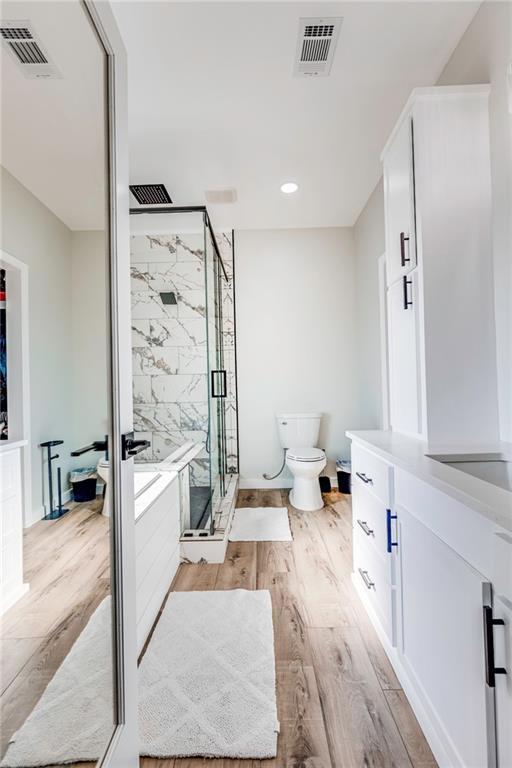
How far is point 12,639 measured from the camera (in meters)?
0.58

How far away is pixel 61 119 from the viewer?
0.84 m

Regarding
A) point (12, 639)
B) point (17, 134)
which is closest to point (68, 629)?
point (12, 639)

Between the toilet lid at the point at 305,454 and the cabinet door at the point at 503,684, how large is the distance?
2393mm

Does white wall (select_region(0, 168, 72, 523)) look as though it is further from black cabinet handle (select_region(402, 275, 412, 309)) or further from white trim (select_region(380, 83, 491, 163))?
white trim (select_region(380, 83, 491, 163))

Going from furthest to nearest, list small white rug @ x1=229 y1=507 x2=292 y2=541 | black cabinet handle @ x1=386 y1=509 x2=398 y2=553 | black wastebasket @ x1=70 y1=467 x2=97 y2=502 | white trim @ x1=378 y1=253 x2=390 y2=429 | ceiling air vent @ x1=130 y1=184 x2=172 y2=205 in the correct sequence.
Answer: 1. white trim @ x1=378 y1=253 x2=390 y2=429
2. ceiling air vent @ x1=130 y1=184 x2=172 y2=205
3. small white rug @ x1=229 y1=507 x2=292 y2=541
4. black cabinet handle @ x1=386 y1=509 x2=398 y2=553
5. black wastebasket @ x1=70 y1=467 x2=97 y2=502

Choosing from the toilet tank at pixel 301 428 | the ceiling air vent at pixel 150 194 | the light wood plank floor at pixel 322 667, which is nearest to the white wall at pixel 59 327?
the light wood plank floor at pixel 322 667

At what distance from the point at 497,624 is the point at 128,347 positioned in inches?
42.8

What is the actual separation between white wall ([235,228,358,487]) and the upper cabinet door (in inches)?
73.5

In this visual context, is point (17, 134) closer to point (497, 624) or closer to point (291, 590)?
point (497, 624)

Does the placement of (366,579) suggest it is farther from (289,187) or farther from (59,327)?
(289,187)

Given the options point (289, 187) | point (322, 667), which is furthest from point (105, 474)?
point (289, 187)

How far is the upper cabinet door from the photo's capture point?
1672 mm

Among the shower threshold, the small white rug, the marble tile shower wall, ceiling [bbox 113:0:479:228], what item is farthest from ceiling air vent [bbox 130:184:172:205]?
the small white rug

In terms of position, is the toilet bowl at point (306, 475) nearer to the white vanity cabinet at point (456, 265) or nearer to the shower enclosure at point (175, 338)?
the shower enclosure at point (175, 338)
